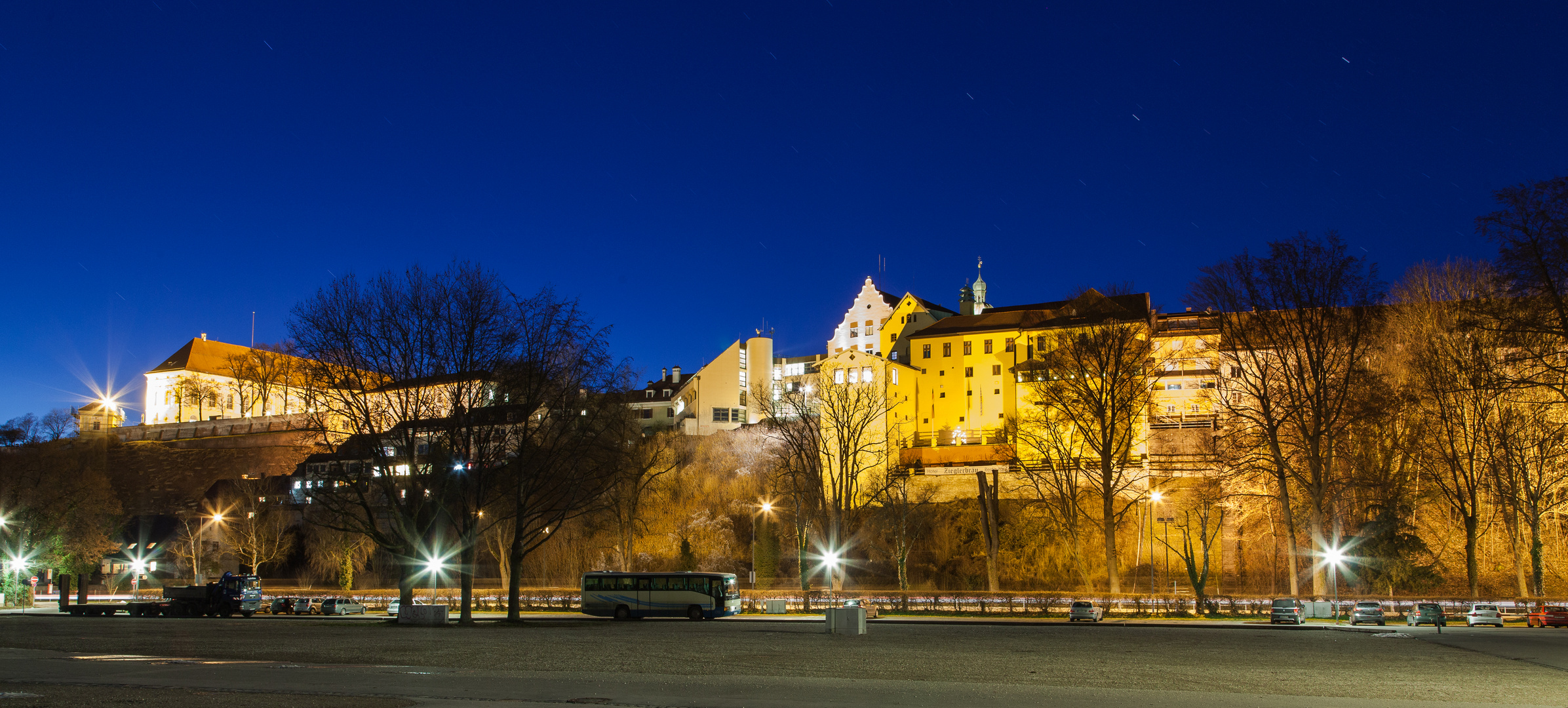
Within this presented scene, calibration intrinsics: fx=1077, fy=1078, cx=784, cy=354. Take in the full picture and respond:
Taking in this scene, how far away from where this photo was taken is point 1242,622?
41719 mm

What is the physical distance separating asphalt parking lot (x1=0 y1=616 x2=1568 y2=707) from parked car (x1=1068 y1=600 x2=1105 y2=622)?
896 cm

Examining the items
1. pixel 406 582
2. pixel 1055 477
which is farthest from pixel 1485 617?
pixel 406 582

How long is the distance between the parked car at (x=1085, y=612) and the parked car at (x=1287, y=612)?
659 centimetres

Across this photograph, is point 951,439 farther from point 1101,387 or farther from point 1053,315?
point 1101,387

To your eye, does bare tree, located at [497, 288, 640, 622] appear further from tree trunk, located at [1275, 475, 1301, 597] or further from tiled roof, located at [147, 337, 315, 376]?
tiled roof, located at [147, 337, 315, 376]

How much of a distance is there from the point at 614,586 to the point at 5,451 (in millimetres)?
55120

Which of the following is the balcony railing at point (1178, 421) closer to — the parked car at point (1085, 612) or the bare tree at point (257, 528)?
the parked car at point (1085, 612)

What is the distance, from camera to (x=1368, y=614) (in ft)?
133

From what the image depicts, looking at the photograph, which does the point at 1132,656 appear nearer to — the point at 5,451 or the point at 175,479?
the point at 5,451

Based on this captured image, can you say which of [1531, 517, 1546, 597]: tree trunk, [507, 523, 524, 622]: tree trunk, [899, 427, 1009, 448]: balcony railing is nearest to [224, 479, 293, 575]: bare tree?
[507, 523, 524, 622]: tree trunk

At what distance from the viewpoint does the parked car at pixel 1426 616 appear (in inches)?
1484

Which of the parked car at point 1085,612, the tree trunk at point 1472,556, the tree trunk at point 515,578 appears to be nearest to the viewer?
the tree trunk at point 515,578

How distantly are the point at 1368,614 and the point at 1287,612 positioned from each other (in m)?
3.40

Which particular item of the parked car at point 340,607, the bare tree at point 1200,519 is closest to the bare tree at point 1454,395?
the bare tree at point 1200,519
